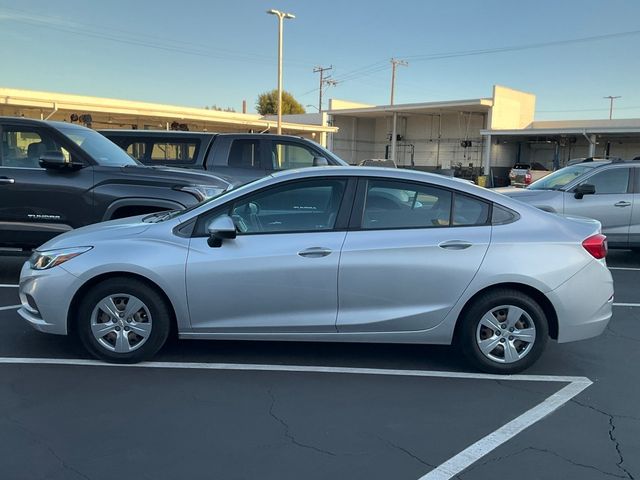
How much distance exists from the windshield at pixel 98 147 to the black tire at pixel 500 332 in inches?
192

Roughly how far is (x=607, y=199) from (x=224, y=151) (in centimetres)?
663

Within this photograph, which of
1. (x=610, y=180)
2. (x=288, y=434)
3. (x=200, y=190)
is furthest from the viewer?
(x=610, y=180)

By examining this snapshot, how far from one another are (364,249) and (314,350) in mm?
1206

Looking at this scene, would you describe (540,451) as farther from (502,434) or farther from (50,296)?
(50,296)

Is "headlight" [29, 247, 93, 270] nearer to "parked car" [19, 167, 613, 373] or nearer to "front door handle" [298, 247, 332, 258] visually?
"parked car" [19, 167, 613, 373]

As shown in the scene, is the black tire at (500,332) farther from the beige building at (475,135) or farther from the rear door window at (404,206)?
the beige building at (475,135)

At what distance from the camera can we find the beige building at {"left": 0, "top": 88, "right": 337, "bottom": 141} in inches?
1019

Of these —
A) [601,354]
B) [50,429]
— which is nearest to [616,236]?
[601,354]

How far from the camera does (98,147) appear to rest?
7.50 metres

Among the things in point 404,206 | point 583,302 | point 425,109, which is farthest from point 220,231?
point 425,109

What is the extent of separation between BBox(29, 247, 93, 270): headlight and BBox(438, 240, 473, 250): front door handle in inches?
111

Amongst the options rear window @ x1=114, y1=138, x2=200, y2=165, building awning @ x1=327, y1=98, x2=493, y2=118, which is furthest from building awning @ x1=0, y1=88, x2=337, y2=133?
rear window @ x1=114, y1=138, x2=200, y2=165

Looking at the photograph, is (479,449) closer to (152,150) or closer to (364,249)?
(364,249)

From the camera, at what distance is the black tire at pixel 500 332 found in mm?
4555
